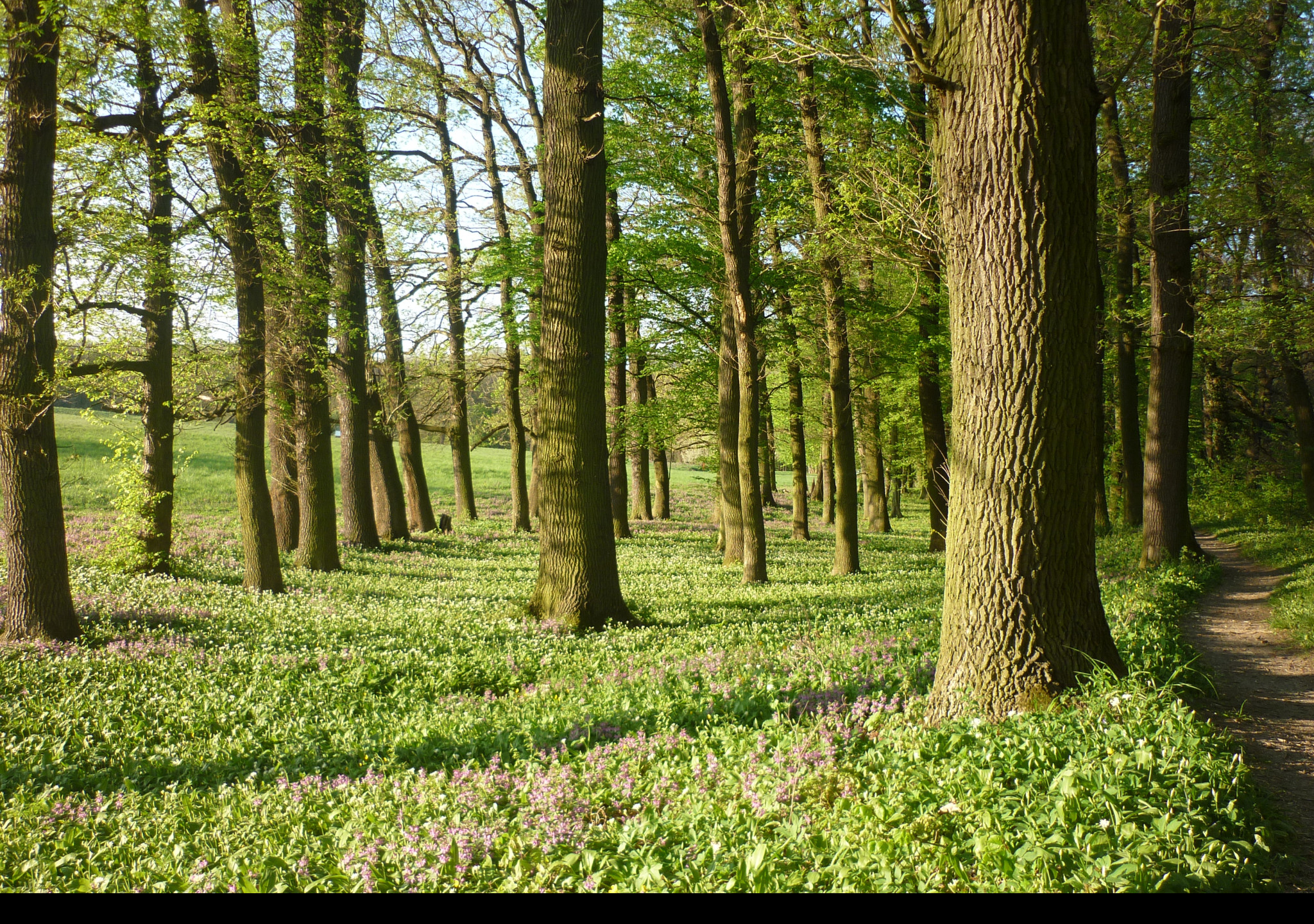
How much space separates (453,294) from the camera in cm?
2248

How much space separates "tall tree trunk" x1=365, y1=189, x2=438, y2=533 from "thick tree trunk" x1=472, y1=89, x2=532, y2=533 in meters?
3.03

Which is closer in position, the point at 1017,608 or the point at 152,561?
the point at 1017,608

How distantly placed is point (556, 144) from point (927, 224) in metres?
5.38

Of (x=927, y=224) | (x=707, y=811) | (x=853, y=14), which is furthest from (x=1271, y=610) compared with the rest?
(x=707, y=811)

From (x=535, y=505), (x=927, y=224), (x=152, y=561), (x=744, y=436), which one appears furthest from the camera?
(x=535, y=505)

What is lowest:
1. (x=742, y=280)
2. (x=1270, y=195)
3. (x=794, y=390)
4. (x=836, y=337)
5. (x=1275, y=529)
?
(x=1275, y=529)

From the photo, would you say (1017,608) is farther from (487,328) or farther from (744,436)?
(487,328)

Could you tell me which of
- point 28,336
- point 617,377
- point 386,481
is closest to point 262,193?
point 28,336

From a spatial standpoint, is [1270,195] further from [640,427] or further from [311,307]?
[311,307]

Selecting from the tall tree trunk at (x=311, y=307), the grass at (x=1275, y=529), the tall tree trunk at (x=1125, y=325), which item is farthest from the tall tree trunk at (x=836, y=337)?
the tall tree trunk at (x=311, y=307)

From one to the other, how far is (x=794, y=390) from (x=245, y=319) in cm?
1545

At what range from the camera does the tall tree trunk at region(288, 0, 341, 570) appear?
1395 centimetres

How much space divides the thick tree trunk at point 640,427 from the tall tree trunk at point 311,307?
296 inches
